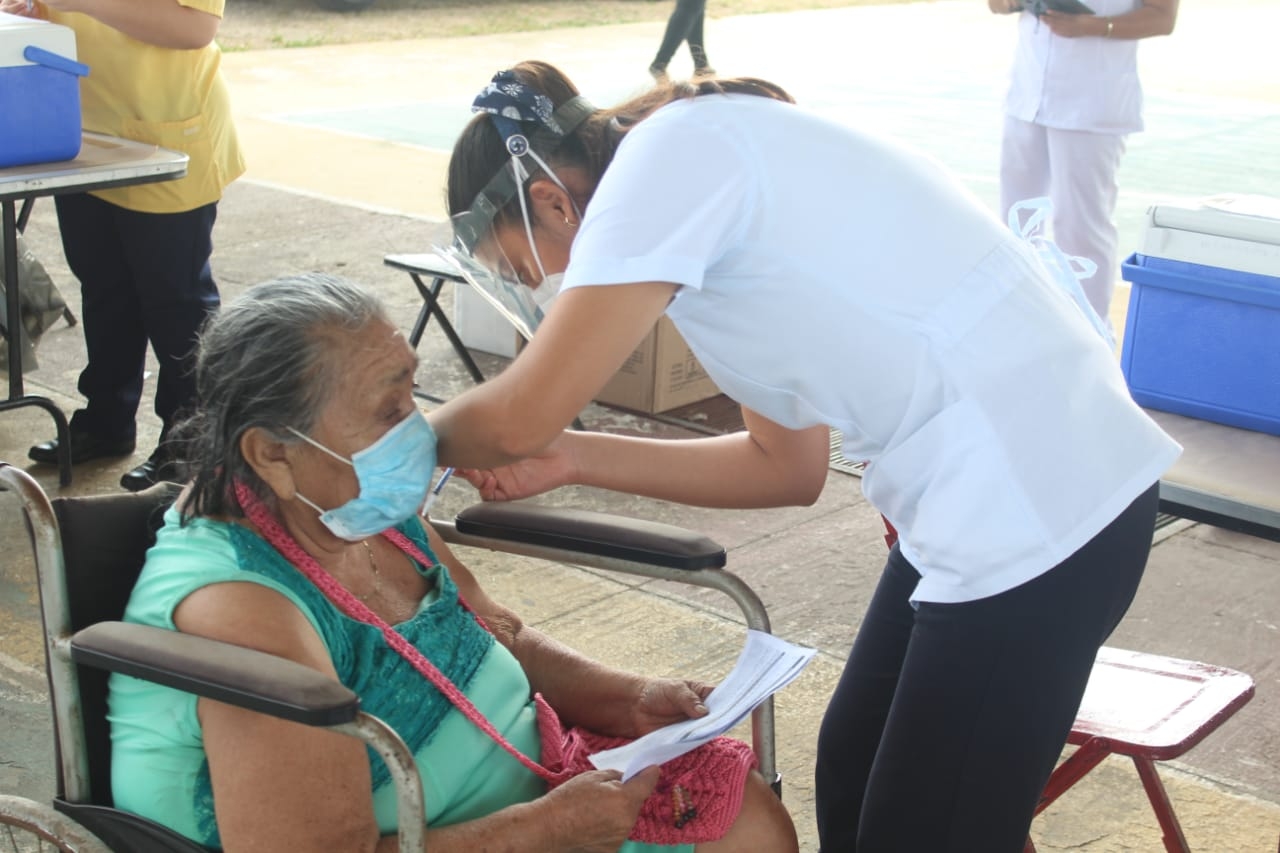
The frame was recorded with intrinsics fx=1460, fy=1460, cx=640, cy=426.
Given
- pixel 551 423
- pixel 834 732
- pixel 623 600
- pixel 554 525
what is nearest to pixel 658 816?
pixel 834 732

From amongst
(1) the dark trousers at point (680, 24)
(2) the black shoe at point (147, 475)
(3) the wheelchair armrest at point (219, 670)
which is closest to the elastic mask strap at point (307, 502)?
(3) the wheelchair armrest at point (219, 670)

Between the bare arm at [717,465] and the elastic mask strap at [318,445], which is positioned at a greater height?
the elastic mask strap at [318,445]

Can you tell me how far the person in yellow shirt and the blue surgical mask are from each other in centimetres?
195

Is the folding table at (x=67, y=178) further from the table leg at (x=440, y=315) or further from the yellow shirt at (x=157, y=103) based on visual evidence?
the table leg at (x=440, y=315)

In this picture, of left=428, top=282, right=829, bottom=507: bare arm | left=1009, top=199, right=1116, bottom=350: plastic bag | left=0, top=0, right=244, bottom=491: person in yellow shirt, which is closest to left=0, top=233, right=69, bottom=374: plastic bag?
left=0, top=0, right=244, bottom=491: person in yellow shirt

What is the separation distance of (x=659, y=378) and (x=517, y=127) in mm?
2820

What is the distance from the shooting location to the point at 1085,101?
4.27m

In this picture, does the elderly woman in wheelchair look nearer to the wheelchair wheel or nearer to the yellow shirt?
the wheelchair wheel

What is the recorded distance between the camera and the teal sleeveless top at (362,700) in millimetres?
1583

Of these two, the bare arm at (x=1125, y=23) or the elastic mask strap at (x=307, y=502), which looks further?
the bare arm at (x=1125, y=23)

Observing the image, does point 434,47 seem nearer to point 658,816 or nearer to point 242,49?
point 242,49

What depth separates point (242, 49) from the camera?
12562 mm

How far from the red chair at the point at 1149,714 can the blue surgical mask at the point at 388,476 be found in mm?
815

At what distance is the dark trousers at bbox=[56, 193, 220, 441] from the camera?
3.70 metres
